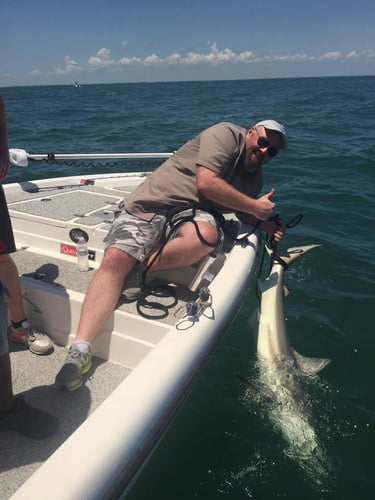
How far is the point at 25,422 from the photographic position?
2076 millimetres

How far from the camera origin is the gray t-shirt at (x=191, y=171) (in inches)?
118

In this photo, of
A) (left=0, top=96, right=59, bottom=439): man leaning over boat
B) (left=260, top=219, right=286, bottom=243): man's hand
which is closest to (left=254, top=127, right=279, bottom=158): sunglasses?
(left=260, top=219, right=286, bottom=243): man's hand

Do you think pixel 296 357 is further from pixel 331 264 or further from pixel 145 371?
pixel 331 264

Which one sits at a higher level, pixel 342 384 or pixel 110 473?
pixel 110 473

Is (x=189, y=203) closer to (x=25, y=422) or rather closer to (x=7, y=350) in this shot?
(x=7, y=350)

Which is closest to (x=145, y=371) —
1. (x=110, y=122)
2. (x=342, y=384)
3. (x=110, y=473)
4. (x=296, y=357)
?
(x=110, y=473)

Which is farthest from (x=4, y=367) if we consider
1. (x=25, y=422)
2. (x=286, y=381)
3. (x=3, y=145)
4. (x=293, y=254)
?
(x=293, y=254)

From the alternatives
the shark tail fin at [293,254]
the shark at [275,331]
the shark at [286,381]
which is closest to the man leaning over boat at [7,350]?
the shark at [286,381]

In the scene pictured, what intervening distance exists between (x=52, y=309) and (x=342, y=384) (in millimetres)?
2370

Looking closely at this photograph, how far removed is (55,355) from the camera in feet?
8.80

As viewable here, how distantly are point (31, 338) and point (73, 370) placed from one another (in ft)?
1.81

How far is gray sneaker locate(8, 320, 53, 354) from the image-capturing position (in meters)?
2.63

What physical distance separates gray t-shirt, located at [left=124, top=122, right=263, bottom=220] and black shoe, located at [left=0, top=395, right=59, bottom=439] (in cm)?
148

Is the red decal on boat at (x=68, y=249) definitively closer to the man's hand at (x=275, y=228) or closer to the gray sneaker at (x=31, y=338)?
the gray sneaker at (x=31, y=338)
